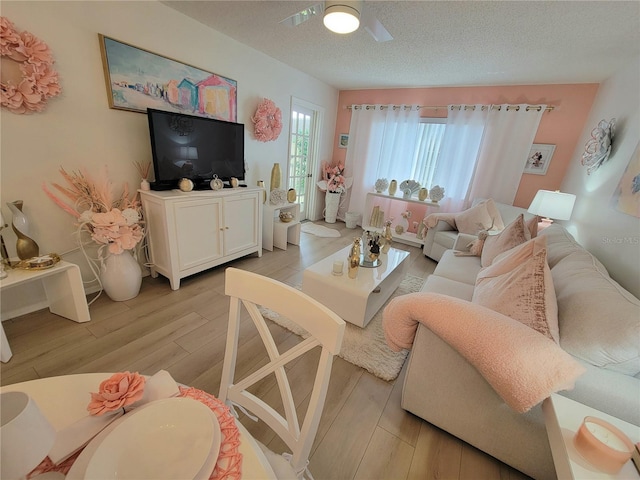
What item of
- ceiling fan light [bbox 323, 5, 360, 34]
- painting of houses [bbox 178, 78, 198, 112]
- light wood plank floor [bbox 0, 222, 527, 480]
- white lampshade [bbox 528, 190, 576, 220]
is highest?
ceiling fan light [bbox 323, 5, 360, 34]

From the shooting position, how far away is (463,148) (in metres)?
3.66

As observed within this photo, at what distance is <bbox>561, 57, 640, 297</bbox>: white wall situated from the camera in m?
1.53

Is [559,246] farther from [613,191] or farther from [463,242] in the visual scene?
[463,242]

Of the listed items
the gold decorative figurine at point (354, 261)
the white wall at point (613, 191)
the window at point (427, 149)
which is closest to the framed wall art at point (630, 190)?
the white wall at point (613, 191)

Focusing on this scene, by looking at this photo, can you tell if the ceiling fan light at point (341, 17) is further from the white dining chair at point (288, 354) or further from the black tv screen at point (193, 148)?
the white dining chair at point (288, 354)

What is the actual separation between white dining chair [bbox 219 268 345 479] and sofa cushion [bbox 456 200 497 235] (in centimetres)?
291

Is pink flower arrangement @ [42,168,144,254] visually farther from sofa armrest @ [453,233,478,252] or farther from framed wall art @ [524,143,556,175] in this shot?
framed wall art @ [524,143,556,175]

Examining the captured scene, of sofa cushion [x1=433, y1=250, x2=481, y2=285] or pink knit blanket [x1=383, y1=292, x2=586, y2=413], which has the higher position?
pink knit blanket [x1=383, y1=292, x2=586, y2=413]

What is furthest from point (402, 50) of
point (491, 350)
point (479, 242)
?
point (491, 350)

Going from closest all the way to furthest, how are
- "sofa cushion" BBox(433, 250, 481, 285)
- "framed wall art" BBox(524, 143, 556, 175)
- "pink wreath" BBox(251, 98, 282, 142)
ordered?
"sofa cushion" BBox(433, 250, 481, 285) → "pink wreath" BBox(251, 98, 282, 142) → "framed wall art" BBox(524, 143, 556, 175)

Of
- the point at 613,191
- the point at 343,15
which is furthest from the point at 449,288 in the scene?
the point at 343,15

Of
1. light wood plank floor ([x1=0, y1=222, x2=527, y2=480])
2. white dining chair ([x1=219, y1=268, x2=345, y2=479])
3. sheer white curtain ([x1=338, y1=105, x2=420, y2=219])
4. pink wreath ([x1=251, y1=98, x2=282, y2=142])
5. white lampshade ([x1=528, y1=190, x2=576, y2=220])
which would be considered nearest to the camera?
white dining chair ([x1=219, y1=268, x2=345, y2=479])

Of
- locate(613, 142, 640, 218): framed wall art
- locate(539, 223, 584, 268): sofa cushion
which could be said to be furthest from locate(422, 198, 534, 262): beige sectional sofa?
locate(613, 142, 640, 218): framed wall art

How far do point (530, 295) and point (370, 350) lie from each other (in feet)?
3.24
